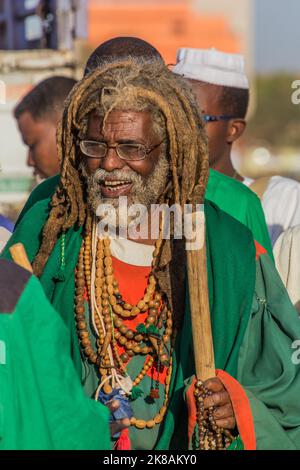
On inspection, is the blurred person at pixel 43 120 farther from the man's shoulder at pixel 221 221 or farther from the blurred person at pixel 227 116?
the man's shoulder at pixel 221 221

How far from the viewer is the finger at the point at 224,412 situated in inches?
152

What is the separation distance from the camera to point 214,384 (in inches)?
152

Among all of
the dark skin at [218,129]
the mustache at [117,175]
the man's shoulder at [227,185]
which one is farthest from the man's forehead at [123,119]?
the dark skin at [218,129]

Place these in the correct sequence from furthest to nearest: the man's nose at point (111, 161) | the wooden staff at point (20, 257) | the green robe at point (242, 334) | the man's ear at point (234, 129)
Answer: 1. the man's ear at point (234, 129)
2. the man's nose at point (111, 161)
3. the green robe at point (242, 334)
4. the wooden staff at point (20, 257)

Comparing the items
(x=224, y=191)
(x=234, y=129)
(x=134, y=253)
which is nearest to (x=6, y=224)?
(x=224, y=191)

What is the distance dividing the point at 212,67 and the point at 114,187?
2434mm

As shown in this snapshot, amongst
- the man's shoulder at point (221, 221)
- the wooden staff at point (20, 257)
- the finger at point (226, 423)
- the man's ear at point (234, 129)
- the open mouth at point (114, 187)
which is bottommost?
the finger at point (226, 423)

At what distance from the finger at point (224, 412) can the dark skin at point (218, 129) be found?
243cm

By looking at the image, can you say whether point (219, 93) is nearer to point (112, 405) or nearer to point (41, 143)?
point (41, 143)

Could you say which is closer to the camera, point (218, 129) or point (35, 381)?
point (35, 381)

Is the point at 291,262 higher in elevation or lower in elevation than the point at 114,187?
lower

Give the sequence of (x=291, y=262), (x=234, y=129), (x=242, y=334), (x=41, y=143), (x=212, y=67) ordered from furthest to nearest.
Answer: (x=41, y=143) → (x=212, y=67) → (x=234, y=129) → (x=291, y=262) → (x=242, y=334)

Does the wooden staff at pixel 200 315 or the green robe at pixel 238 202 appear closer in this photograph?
the wooden staff at pixel 200 315
